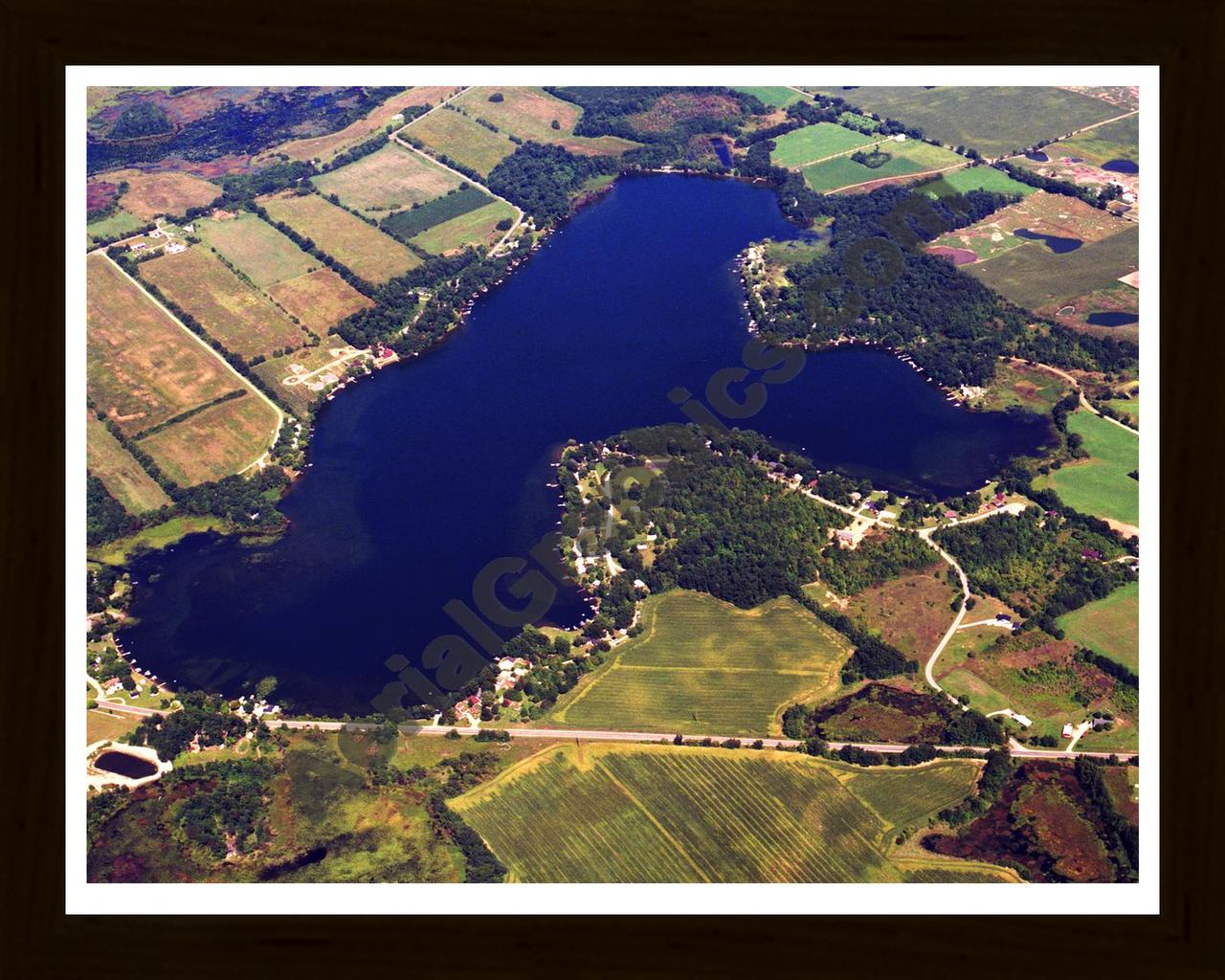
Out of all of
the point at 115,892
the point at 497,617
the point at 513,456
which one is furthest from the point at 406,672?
the point at 115,892

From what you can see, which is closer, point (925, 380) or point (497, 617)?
point (497, 617)

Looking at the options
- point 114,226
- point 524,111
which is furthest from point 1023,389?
point 114,226

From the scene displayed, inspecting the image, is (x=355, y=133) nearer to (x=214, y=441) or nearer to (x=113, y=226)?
(x=113, y=226)

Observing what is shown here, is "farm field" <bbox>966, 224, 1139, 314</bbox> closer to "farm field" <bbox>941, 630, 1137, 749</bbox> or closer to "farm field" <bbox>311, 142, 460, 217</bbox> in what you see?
"farm field" <bbox>941, 630, 1137, 749</bbox>

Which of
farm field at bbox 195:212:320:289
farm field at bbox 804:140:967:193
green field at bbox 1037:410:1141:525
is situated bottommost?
green field at bbox 1037:410:1141:525

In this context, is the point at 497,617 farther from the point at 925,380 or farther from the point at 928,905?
the point at 928,905

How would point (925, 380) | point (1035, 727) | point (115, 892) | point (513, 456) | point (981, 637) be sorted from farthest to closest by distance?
point (925, 380)
point (513, 456)
point (981, 637)
point (1035, 727)
point (115, 892)

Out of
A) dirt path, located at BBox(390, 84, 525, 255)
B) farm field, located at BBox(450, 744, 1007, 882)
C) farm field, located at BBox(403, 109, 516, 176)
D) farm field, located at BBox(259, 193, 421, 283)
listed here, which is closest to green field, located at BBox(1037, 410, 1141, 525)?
farm field, located at BBox(450, 744, 1007, 882)
